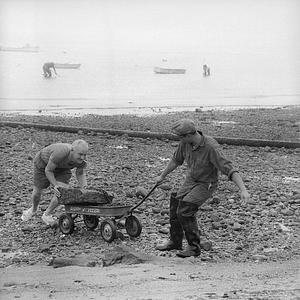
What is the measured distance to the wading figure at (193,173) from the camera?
6305 millimetres

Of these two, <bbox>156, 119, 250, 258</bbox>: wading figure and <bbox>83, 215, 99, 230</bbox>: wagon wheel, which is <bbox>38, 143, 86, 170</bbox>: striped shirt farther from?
<bbox>156, 119, 250, 258</bbox>: wading figure

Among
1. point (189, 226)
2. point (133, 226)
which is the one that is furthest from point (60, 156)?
point (189, 226)

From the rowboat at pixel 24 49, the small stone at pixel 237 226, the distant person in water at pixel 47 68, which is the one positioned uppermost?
Answer: the rowboat at pixel 24 49

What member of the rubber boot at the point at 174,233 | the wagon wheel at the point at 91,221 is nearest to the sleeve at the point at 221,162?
the rubber boot at the point at 174,233

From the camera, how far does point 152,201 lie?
8.77 metres

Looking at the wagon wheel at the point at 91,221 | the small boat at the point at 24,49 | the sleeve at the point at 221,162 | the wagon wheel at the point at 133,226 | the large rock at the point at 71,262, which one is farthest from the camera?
the small boat at the point at 24,49

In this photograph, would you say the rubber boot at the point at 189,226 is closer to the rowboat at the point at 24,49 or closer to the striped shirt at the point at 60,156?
the striped shirt at the point at 60,156

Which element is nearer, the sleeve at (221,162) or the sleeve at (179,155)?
the sleeve at (221,162)

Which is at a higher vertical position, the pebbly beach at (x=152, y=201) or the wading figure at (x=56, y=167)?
the wading figure at (x=56, y=167)

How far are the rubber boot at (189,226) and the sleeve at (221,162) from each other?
0.46 metres

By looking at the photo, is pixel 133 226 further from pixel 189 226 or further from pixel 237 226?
pixel 237 226

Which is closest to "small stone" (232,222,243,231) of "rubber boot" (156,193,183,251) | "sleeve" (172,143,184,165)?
"rubber boot" (156,193,183,251)

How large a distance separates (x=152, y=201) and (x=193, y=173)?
2.37 m

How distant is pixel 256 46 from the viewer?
162 metres
